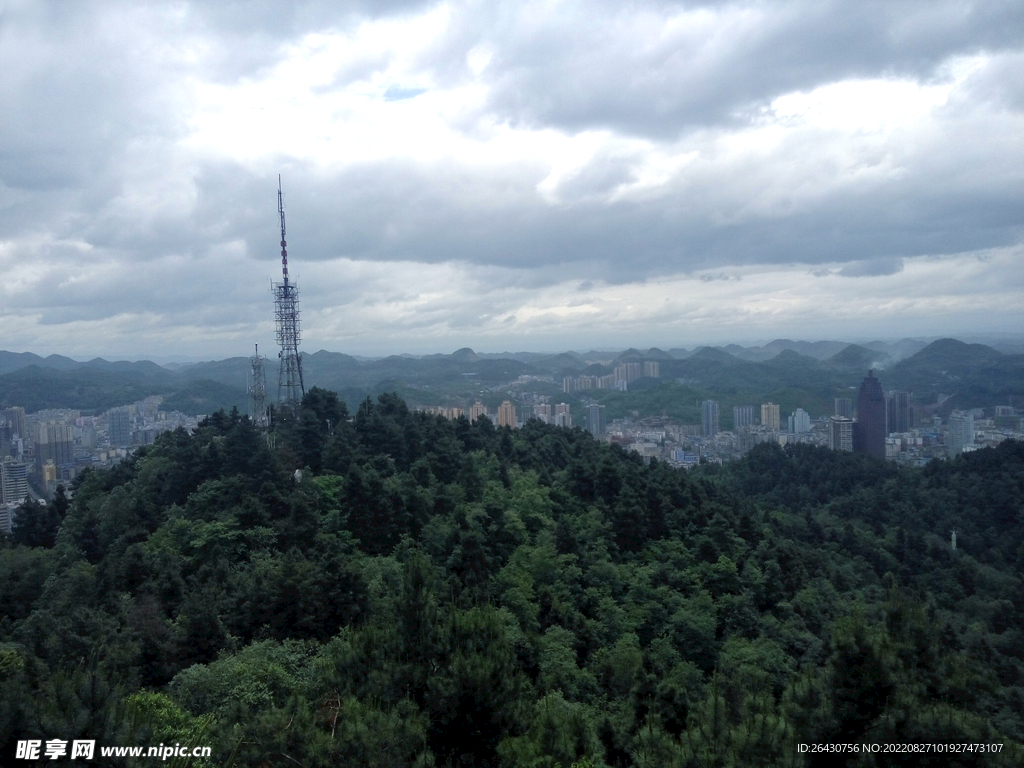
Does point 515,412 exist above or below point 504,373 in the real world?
below

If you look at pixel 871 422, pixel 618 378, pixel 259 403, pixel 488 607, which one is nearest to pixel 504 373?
pixel 618 378

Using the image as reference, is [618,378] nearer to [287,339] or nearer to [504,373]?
[504,373]

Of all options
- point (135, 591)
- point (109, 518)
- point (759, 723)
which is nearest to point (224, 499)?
point (109, 518)

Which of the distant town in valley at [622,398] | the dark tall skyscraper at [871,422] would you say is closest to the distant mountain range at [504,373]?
the distant town in valley at [622,398]

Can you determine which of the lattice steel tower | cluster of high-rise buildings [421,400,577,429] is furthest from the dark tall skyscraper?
the lattice steel tower

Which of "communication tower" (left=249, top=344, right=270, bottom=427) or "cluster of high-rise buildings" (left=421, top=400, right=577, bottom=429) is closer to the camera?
"communication tower" (left=249, top=344, right=270, bottom=427)

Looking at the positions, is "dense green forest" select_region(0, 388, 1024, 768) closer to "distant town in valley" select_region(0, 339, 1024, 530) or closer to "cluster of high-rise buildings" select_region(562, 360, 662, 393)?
"distant town in valley" select_region(0, 339, 1024, 530)
